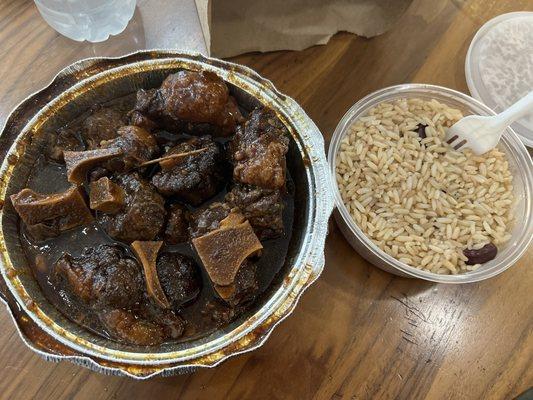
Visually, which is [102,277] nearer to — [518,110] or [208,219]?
[208,219]

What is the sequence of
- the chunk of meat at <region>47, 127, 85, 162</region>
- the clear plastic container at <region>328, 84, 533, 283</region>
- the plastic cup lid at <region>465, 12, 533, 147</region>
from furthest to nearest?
the plastic cup lid at <region>465, 12, 533, 147</region> → the clear plastic container at <region>328, 84, 533, 283</region> → the chunk of meat at <region>47, 127, 85, 162</region>

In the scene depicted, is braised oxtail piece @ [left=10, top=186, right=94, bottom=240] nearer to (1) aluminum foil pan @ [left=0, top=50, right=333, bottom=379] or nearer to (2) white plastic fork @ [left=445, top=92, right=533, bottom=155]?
(1) aluminum foil pan @ [left=0, top=50, right=333, bottom=379]

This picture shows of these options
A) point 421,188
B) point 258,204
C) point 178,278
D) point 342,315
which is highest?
point 258,204

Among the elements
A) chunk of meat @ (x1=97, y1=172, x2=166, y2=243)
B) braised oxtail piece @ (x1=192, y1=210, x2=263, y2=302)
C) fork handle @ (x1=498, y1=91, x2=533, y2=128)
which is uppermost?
chunk of meat @ (x1=97, y1=172, x2=166, y2=243)

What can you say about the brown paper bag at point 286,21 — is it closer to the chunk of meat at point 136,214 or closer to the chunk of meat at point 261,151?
the chunk of meat at point 261,151

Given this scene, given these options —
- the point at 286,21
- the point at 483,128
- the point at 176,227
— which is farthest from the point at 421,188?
the point at 176,227

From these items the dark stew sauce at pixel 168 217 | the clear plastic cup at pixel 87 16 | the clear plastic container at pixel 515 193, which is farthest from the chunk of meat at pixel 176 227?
the clear plastic cup at pixel 87 16

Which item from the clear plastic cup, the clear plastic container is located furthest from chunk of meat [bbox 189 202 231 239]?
the clear plastic cup
